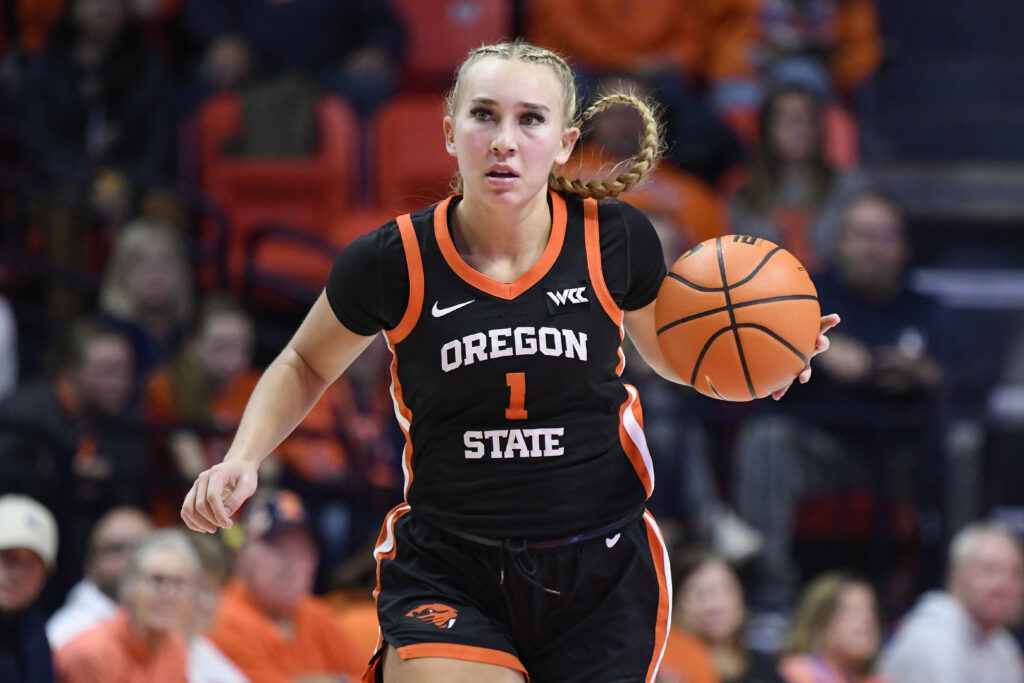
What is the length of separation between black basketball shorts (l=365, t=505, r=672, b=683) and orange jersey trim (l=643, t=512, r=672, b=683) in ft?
0.13

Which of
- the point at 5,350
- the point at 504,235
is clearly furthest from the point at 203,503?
the point at 5,350

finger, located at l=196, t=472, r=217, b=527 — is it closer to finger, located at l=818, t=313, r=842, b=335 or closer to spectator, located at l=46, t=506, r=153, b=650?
finger, located at l=818, t=313, r=842, b=335

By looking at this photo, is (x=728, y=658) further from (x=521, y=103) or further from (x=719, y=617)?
(x=521, y=103)

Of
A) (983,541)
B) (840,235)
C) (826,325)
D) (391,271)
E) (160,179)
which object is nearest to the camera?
(391,271)

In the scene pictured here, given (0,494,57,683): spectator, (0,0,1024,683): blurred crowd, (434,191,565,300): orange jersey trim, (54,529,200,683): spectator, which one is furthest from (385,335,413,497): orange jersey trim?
(54,529,200,683): spectator

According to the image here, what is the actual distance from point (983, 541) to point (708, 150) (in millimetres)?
3588

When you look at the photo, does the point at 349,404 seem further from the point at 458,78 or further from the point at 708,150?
the point at 458,78

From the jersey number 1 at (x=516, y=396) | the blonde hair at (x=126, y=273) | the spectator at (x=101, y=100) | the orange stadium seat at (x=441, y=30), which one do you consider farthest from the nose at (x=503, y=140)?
the orange stadium seat at (x=441, y=30)

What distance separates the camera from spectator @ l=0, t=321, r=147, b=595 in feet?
19.1

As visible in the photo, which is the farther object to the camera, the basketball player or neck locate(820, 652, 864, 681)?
neck locate(820, 652, 864, 681)

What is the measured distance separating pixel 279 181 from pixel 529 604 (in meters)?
6.59

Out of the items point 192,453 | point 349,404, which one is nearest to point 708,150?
point 349,404

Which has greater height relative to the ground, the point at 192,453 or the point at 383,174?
the point at 383,174

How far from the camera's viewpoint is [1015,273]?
9.55m
